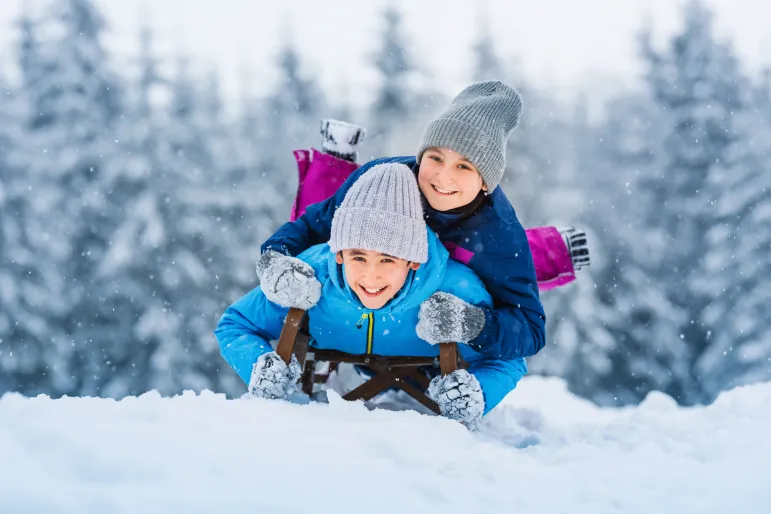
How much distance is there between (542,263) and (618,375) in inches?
621

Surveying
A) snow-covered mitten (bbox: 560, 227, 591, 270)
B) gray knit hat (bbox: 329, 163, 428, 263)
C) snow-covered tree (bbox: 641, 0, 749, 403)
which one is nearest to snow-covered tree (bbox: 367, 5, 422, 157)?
snow-covered tree (bbox: 641, 0, 749, 403)

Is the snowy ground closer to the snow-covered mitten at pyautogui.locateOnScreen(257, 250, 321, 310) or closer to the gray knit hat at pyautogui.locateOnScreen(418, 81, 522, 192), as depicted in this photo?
the snow-covered mitten at pyautogui.locateOnScreen(257, 250, 321, 310)

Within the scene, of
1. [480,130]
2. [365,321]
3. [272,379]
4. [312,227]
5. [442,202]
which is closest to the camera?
[272,379]

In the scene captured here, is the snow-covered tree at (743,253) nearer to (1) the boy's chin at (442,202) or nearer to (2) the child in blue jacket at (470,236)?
(2) the child in blue jacket at (470,236)

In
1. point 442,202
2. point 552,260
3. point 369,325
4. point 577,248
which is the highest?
point 442,202

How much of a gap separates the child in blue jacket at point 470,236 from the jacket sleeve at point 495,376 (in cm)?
15

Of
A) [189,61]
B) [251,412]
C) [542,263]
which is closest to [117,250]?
[189,61]

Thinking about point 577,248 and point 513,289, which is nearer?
point 513,289

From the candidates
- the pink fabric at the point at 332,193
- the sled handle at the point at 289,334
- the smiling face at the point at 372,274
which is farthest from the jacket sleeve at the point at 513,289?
the sled handle at the point at 289,334

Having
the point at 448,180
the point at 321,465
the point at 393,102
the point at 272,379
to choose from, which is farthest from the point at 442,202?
the point at 393,102

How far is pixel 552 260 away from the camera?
5.27 metres

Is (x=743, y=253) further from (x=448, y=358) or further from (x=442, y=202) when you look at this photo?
(x=448, y=358)

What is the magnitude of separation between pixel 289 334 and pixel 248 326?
47 centimetres

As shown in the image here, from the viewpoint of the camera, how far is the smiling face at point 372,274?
152 inches
